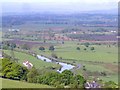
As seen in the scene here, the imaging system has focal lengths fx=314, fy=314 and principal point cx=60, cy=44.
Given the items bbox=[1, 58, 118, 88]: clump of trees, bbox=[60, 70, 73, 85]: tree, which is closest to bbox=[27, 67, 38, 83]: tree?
bbox=[1, 58, 118, 88]: clump of trees

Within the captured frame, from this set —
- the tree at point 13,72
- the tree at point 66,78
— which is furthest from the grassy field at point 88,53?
the tree at point 13,72

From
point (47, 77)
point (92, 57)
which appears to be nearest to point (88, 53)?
point (92, 57)

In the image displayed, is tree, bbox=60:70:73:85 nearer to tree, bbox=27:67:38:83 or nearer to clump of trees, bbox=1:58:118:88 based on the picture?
clump of trees, bbox=1:58:118:88

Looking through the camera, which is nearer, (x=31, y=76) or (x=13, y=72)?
(x=31, y=76)

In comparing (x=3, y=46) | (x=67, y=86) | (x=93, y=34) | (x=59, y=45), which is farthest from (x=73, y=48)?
(x=67, y=86)

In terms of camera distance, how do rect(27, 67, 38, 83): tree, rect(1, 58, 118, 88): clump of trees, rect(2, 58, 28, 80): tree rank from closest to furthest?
rect(1, 58, 118, 88): clump of trees
rect(27, 67, 38, 83): tree
rect(2, 58, 28, 80): tree

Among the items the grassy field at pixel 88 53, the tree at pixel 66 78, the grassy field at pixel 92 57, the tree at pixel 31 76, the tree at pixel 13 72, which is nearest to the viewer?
the tree at pixel 66 78

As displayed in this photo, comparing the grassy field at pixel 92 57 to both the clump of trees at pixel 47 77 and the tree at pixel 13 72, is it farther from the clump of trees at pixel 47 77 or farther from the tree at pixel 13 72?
the tree at pixel 13 72

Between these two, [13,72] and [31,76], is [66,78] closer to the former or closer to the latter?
[31,76]

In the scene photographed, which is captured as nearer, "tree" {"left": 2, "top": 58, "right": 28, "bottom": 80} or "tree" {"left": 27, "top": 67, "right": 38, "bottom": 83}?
"tree" {"left": 27, "top": 67, "right": 38, "bottom": 83}

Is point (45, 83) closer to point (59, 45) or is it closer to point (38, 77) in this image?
point (38, 77)

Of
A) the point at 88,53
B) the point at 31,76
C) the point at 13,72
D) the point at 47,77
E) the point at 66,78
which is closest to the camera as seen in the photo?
the point at 66,78
